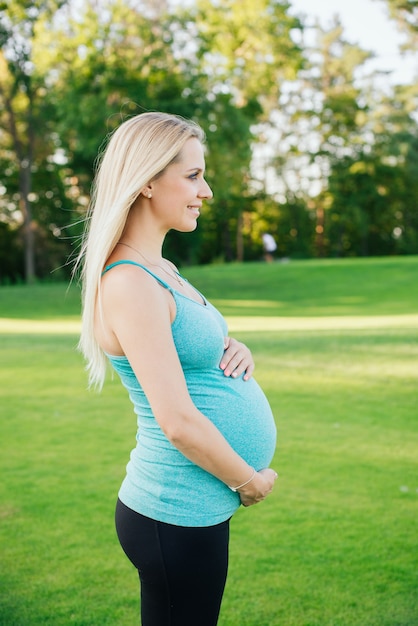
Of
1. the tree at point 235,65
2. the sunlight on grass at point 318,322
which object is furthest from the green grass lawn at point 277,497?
the tree at point 235,65

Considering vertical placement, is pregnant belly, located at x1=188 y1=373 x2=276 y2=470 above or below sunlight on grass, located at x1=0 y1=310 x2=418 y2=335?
above

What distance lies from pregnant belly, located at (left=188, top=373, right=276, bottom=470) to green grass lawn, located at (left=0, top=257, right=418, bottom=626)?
1.57 m

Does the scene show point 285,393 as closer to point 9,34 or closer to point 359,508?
point 359,508

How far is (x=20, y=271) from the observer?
35156 millimetres

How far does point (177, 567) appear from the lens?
73.3 inches

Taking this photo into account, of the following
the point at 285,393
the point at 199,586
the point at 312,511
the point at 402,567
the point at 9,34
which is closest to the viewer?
the point at 199,586

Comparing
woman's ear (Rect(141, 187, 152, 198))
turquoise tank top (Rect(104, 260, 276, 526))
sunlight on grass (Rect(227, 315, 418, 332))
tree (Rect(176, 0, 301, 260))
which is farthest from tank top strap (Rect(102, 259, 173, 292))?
tree (Rect(176, 0, 301, 260))

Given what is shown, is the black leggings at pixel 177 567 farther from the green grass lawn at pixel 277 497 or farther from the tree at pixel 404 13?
the tree at pixel 404 13

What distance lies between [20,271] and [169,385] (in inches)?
1364

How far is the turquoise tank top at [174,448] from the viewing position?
184 centimetres

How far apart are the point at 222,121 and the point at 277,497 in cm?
2493

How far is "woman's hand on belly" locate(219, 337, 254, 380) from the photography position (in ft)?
6.53

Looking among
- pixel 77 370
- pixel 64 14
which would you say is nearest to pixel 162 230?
pixel 77 370

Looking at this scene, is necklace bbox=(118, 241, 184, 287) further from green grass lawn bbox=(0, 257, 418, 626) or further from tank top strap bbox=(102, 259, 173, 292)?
green grass lawn bbox=(0, 257, 418, 626)
